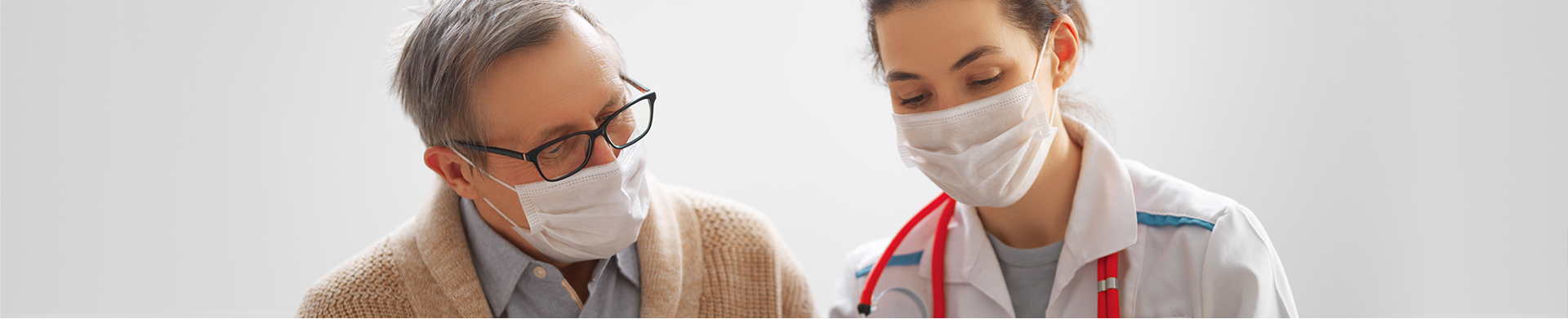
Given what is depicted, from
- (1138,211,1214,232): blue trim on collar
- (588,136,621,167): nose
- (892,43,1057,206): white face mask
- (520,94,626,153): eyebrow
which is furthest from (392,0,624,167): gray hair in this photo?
(1138,211,1214,232): blue trim on collar

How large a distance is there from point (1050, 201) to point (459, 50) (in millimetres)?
1281

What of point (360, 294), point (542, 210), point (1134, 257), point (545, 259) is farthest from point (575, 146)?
point (1134, 257)

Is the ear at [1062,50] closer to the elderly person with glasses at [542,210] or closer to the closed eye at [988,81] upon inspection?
the closed eye at [988,81]

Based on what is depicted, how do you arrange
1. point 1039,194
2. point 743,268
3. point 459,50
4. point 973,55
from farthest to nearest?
point 743,268, point 1039,194, point 459,50, point 973,55

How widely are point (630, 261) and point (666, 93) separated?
0.76 metres

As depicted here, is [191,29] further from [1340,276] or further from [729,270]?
[1340,276]

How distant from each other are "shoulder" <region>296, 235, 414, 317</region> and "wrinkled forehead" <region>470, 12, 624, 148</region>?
0.49 m

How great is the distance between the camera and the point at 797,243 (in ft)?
9.05

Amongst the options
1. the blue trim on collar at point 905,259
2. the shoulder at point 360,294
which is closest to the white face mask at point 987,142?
the blue trim on collar at point 905,259

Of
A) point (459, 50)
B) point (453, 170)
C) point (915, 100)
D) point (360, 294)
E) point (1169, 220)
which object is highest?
point (459, 50)

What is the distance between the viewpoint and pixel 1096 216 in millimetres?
1653

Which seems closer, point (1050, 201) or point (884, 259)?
point (1050, 201)

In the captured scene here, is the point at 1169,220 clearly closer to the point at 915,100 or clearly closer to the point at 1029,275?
the point at 1029,275

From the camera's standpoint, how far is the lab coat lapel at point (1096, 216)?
1616 millimetres
